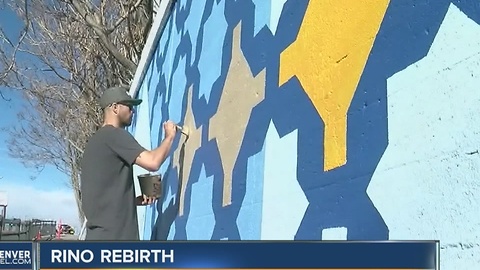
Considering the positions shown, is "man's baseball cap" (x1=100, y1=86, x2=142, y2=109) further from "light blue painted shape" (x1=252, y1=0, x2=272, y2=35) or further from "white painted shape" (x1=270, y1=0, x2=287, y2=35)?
"white painted shape" (x1=270, y1=0, x2=287, y2=35)

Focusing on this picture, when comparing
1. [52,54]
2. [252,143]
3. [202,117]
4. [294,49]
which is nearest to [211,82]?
[202,117]

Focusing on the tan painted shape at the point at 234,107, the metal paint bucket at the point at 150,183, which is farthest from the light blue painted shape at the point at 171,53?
the tan painted shape at the point at 234,107

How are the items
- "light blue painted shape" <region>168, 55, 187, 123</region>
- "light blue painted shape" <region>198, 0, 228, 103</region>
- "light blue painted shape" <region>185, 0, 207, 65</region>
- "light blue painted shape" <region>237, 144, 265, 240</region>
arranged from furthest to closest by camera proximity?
"light blue painted shape" <region>168, 55, 187, 123</region>, "light blue painted shape" <region>185, 0, 207, 65</region>, "light blue painted shape" <region>198, 0, 228, 103</region>, "light blue painted shape" <region>237, 144, 265, 240</region>

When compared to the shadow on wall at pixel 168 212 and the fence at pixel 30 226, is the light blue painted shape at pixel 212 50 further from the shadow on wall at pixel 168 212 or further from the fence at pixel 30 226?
the fence at pixel 30 226

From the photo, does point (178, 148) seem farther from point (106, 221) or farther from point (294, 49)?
point (294, 49)

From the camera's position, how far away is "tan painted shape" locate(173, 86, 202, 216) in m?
4.92

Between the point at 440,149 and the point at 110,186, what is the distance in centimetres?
256

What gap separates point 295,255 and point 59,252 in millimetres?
558

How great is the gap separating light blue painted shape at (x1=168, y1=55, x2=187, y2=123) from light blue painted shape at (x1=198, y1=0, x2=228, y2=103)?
1.98ft

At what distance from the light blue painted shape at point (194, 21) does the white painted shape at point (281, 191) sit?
7.36ft

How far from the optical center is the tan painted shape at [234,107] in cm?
361

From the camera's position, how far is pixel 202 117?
4793mm

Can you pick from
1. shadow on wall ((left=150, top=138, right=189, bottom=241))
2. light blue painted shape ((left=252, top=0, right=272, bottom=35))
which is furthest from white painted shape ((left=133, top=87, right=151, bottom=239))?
light blue painted shape ((left=252, top=0, right=272, bottom=35))

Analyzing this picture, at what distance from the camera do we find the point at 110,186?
4000 mm
